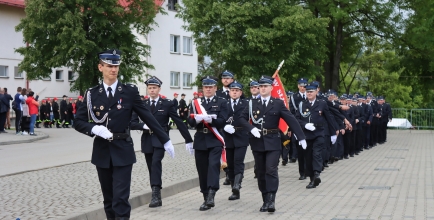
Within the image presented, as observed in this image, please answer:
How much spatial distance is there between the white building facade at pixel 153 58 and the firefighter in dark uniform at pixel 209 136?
4203 centimetres

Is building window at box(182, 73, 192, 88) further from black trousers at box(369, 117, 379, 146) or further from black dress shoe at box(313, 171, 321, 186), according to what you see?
black dress shoe at box(313, 171, 321, 186)

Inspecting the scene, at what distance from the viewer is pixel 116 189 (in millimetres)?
8328

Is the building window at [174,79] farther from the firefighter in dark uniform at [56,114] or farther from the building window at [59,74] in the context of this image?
the firefighter in dark uniform at [56,114]

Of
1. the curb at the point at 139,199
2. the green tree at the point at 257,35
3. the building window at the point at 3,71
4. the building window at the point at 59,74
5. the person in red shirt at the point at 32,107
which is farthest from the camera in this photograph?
the building window at the point at 59,74

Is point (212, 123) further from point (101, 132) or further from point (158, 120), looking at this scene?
point (101, 132)

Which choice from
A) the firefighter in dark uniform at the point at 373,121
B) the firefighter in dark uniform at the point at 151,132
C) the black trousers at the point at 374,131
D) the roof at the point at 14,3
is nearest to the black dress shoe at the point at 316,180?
the firefighter in dark uniform at the point at 151,132

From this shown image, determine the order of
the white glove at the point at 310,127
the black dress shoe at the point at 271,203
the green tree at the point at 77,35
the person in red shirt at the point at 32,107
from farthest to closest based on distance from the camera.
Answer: the green tree at the point at 77,35 < the person in red shirt at the point at 32,107 < the white glove at the point at 310,127 < the black dress shoe at the point at 271,203

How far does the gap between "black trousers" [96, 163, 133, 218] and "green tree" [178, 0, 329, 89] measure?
935 inches

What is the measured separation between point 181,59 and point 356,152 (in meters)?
44.0

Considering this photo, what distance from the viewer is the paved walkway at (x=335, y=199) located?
1127 cm

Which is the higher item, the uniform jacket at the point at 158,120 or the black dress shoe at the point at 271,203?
the uniform jacket at the point at 158,120

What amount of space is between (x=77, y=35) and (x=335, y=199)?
37599 millimetres

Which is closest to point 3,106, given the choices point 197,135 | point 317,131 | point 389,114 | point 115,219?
point 389,114

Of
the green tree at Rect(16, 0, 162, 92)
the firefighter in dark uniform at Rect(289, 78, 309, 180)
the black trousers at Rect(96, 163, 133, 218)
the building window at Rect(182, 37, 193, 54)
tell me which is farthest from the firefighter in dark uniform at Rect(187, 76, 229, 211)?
the building window at Rect(182, 37, 193, 54)
